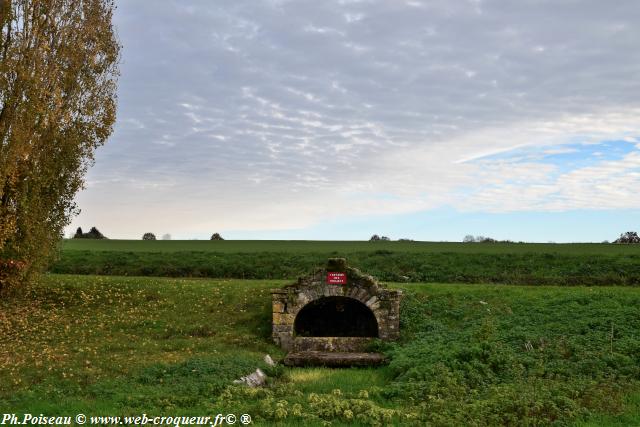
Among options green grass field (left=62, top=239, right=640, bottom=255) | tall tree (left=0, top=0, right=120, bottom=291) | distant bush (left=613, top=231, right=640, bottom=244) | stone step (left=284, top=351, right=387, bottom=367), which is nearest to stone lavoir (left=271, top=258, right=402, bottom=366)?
stone step (left=284, top=351, right=387, bottom=367)

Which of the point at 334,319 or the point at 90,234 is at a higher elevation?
the point at 90,234

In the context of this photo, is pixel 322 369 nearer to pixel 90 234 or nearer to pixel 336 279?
pixel 336 279

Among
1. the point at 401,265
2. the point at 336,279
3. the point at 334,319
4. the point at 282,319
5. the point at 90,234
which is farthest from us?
the point at 90,234

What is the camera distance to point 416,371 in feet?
46.4

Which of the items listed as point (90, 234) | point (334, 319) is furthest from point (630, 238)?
point (90, 234)

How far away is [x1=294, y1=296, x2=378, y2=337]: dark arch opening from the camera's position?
2192 centimetres

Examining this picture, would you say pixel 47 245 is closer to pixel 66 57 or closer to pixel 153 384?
pixel 66 57

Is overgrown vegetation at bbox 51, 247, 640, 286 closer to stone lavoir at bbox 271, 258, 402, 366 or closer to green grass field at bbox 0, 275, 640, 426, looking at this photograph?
green grass field at bbox 0, 275, 640, 426

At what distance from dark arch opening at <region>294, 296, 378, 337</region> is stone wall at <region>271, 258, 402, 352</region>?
94.8 inches

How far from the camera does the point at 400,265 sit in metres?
32.1

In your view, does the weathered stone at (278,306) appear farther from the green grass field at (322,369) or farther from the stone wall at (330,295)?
the green grass field at (322,369)

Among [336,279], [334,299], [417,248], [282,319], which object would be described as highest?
[417,248]

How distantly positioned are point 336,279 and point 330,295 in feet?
1.99

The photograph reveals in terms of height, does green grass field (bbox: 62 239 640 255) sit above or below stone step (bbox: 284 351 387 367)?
above
